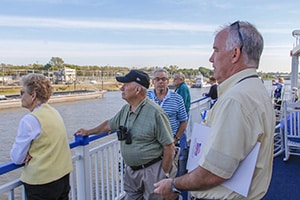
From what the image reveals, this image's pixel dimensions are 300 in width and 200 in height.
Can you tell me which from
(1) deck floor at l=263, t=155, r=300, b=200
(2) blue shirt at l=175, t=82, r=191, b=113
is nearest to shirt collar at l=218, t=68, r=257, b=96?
(1) deck floor at l=263, t=155, r=300, b=200

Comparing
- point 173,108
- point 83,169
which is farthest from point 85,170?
point 173,108

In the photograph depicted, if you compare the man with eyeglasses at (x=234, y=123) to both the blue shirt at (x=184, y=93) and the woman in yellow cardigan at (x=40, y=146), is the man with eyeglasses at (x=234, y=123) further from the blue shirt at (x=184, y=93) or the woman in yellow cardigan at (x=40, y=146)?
the blue shirt at (x=184, y=93)

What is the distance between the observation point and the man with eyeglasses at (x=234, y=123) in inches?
39.3

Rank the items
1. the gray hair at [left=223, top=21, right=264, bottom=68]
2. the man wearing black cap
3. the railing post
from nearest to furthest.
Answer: the gray hair at [left=223, top=21, right=264, bottom=68] → the man wearing black cap → the railing post

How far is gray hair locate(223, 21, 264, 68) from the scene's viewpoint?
110 cm

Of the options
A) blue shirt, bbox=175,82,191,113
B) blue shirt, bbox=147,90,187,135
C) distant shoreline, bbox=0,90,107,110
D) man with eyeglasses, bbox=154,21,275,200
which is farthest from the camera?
distant shoreline, bbox=0,90,107,110

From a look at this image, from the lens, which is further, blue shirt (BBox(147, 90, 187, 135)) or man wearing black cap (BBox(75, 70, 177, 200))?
blue shirt (BBox(147, 90, 187, 135))

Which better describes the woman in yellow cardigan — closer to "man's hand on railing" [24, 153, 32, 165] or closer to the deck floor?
"man's hand on railing" [24, 153, 32, 165]

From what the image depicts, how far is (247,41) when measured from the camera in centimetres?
110

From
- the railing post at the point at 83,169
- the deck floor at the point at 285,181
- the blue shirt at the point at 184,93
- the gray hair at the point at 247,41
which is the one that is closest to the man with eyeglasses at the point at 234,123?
the gray hair at the point at 247,41

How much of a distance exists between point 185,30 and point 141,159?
27.7 m

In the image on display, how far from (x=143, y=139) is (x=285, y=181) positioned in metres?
2.31

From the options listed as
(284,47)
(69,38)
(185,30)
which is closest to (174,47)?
(185,30)

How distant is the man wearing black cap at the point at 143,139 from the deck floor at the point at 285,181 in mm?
1563
